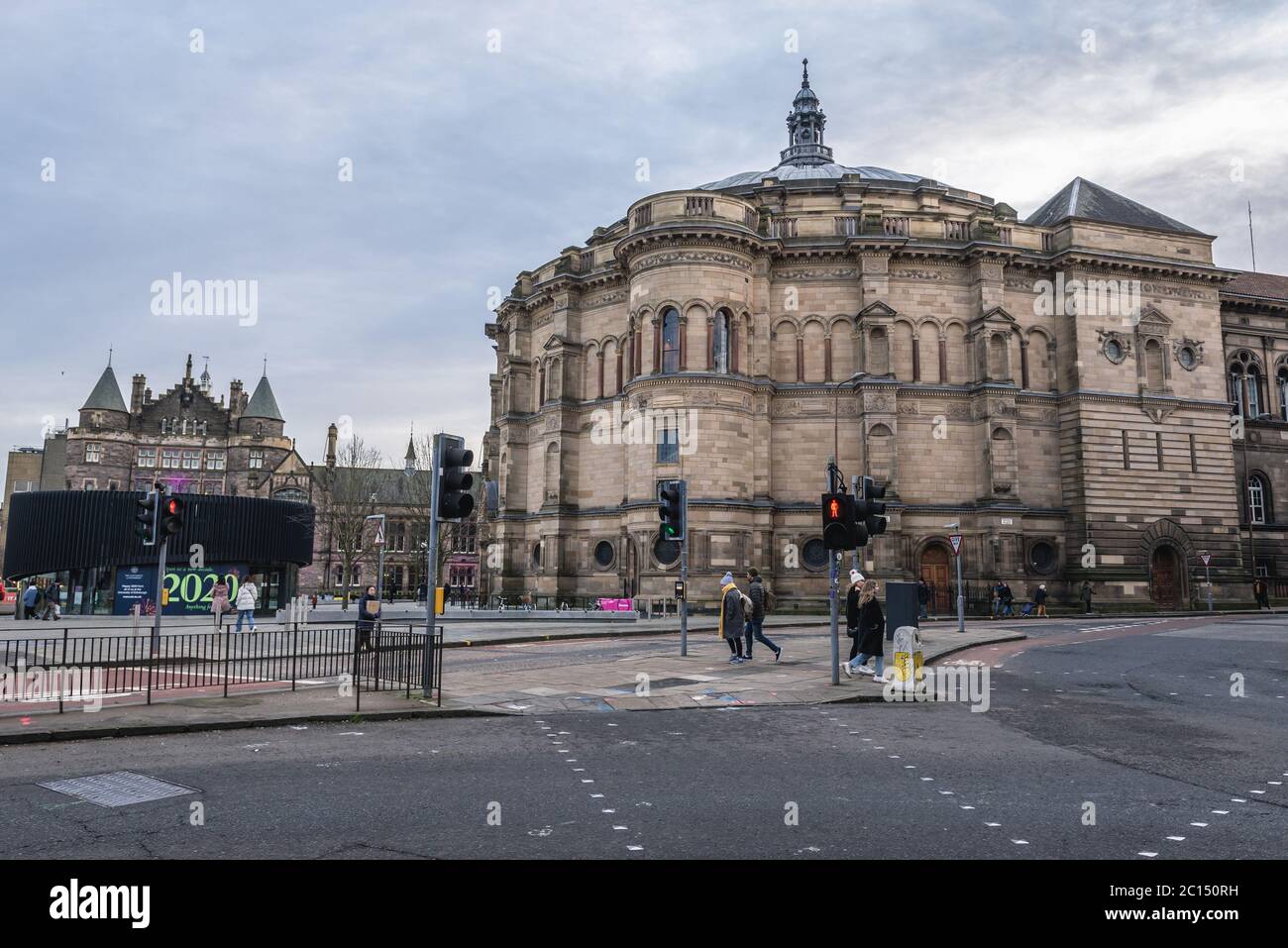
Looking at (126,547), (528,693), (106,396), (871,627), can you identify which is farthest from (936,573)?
(106,396)

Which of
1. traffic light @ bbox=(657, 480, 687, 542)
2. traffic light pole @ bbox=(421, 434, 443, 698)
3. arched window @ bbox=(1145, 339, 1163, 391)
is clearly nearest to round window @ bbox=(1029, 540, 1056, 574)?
arched window @ bbox=(1145, 339, 1163, 391)

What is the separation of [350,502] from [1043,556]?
134 ft

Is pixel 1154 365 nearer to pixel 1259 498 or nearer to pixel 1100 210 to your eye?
pixel 1100 210

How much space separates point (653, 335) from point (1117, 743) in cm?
2987

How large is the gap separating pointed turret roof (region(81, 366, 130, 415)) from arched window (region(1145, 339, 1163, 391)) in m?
90.2

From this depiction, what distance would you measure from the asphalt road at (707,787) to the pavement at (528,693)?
516 mm

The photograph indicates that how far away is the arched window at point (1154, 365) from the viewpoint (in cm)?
4147

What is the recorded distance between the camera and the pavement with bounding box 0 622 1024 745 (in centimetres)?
1005

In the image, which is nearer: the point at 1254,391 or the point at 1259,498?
the point at 1259,498

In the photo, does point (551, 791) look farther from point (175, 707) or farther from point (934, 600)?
point (934, 600)

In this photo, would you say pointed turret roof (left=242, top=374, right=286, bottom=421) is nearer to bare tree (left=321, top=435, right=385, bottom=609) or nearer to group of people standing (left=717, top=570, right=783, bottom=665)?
bare tree (left=321, top=435, right=385, bottom=609)

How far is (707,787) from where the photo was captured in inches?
284

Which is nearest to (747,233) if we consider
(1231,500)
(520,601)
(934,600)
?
(934,600)

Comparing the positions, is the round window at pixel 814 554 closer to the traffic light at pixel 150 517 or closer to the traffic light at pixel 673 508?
the traffic light at pixel 673 508
